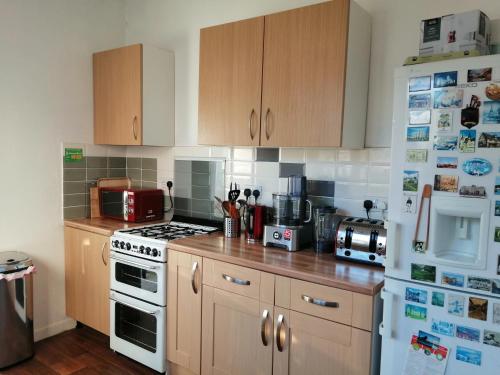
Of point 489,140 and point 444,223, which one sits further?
point 444,223

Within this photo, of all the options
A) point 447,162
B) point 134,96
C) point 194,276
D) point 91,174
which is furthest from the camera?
point 91,174

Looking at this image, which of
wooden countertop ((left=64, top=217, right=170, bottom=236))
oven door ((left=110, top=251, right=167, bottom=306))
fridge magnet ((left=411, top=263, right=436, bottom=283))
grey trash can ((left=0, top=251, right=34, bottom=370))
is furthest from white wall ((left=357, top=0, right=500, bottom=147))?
grey trash can ((left=0, top=251, right=34, bottom=370))

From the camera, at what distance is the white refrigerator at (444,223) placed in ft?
4.80

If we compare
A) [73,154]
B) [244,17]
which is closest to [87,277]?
[73,154]

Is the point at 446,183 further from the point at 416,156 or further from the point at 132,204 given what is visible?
the point at 132,204

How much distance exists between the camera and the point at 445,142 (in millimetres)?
1542

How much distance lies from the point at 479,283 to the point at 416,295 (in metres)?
0.24

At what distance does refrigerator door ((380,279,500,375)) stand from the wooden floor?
1728 mm

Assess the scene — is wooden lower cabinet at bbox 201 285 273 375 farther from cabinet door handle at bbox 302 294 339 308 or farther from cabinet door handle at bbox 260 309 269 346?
cabinet door handle at bbox 302 294 339 308

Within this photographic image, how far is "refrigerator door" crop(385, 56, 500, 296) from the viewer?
57.4 inches

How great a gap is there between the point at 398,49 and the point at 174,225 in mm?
1988

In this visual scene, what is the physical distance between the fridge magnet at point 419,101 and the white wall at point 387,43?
70 cm

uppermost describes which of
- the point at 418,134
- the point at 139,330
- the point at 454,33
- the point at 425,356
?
the point at 454,33

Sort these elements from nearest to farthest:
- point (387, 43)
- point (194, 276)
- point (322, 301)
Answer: point (322, 301) → point (387, 43) → point (194, 276)
